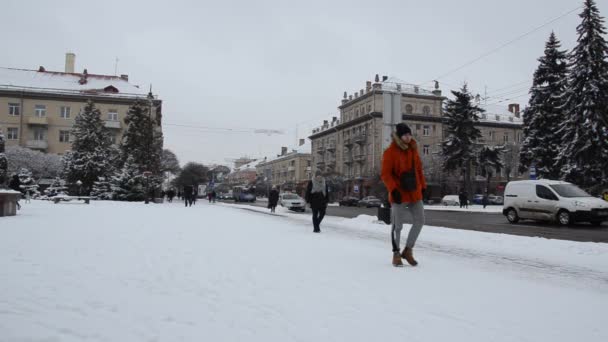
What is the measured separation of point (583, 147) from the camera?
107ft

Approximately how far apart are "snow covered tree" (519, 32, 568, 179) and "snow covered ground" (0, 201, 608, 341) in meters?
35.8

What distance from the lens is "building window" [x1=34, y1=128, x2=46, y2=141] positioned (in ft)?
209

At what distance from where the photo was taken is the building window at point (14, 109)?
203 feet

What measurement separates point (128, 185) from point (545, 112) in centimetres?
3889

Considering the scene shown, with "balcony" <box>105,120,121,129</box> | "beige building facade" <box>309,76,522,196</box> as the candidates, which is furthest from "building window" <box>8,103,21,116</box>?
"beige building facade" <box>309,76,522,196</box>

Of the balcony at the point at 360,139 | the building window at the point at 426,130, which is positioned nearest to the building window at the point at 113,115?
the balcony at the point at 360,139

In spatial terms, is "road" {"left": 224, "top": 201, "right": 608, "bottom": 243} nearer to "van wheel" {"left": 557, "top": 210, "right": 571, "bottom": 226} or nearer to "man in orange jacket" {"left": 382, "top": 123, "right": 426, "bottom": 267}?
"van wheel" {"left": 557, "top": 210, "right": 571, "bottom": 226}

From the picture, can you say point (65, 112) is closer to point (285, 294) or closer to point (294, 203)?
point (294, 203)

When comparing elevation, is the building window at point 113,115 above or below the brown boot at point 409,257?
above

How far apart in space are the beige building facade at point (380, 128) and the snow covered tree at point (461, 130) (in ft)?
29.4

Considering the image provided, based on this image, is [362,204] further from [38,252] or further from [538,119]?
[38,252]

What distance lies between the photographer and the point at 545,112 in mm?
41375

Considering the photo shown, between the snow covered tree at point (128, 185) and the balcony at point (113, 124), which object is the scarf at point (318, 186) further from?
the balcony at point (113, 124)

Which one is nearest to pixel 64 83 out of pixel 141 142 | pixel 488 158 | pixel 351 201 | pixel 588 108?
pixel 141 142
